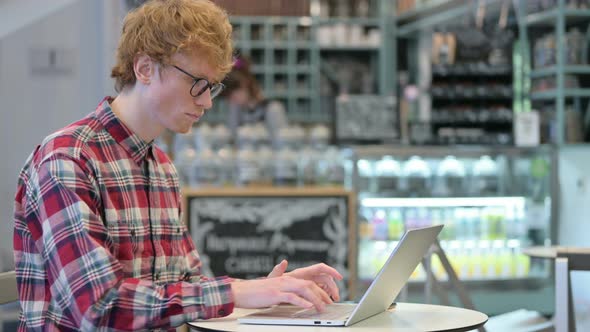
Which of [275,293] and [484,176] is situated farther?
[484,176]

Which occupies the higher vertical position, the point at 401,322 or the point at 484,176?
the point at 484,176

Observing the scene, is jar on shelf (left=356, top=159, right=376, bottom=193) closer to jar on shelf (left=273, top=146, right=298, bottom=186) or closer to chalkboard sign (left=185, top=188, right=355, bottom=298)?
jar on shelf (left=273, top=146, right=298, bottom=186)

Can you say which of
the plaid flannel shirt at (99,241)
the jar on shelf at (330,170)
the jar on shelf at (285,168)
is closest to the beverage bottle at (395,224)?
the jar on shelf at (330,170)

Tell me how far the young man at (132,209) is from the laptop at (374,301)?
6cm

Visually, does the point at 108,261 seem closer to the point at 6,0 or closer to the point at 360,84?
the point at 6,0

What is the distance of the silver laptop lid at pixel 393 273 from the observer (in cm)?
194

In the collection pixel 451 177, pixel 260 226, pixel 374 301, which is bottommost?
pixel 260 226

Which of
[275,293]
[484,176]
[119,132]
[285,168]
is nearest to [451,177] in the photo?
[484,176]

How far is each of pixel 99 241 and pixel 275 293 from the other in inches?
14.8

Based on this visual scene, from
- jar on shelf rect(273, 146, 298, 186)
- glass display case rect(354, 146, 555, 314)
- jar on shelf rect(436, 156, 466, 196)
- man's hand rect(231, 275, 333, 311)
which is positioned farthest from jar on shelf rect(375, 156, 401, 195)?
man's hand rect(231, 275, 333, 311)

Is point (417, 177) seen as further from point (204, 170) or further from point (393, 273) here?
point (393, 273)

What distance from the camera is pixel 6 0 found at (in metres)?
3.63

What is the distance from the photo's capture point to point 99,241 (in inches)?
72.4

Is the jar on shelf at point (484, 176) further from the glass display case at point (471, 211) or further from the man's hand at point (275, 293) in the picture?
the man's hand at point (275, 293)
